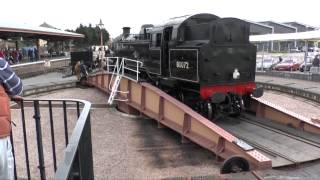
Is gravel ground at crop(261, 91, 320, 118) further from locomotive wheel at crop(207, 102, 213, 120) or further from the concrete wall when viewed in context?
the concrete wall

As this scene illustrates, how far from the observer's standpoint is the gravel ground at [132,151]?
8.10 metres

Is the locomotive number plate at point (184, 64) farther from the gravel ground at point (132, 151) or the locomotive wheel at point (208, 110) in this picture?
the gravel ground at point (132, 151)

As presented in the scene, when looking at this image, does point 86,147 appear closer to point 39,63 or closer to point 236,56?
point 236,56

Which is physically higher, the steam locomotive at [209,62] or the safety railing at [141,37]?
the safety railing at [141,37]

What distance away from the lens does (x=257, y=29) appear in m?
53.6

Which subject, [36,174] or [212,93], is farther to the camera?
[212,93]

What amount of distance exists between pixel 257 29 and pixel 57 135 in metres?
46.8

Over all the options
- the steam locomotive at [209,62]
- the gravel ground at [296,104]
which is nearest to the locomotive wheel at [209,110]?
the steam locomotive at [209,62]

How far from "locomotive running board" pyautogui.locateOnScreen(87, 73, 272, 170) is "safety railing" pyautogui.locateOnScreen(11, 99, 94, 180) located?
7.58ft

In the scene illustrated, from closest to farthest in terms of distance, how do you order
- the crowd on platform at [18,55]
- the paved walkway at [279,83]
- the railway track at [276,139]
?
1. the railway track at [276,139]
2. the paved walkway at [279,83]
3. the crowd on platform at [18,55]

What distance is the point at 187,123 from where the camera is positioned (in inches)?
376

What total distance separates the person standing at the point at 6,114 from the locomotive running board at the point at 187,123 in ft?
Result: 12.9

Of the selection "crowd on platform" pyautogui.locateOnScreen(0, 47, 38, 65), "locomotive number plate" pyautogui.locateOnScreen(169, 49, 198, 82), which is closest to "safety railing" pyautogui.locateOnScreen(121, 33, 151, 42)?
"locomotive number plate" pyautogui.locateOnScreen(169, 49, 198, 82)

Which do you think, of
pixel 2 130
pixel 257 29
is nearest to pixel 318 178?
pixel 2 130
